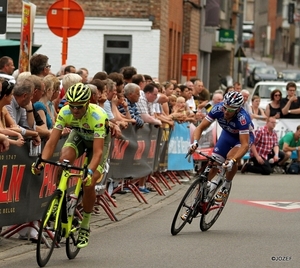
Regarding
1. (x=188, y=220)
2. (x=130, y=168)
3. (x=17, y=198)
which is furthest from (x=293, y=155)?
(x=17, y=198)

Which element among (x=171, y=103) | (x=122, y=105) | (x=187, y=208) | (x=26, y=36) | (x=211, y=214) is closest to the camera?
(x=187, y=208)

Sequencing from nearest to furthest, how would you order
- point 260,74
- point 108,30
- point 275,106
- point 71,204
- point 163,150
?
point 71,204 → point 163,150 → point 275,106 → point 108,30 → point 260,74

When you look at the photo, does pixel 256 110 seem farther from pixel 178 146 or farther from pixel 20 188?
pixel 20 188

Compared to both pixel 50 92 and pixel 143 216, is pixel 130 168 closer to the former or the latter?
pixel 143 216

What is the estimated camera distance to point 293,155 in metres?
26.5

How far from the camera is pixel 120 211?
15.9 metres

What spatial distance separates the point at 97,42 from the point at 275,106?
27.4 feet

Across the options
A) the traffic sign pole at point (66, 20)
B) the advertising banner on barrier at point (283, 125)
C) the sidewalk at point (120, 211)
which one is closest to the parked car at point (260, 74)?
the advertising banner on barrier at point (283, 125)

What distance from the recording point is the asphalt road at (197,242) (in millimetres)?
10914

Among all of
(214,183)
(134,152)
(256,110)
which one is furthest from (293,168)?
(214,183)

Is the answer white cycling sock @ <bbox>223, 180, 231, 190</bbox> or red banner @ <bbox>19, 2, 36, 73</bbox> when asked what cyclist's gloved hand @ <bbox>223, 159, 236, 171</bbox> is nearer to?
white cycling sock @ <bbox>223, 180, 231, 190</bbox>

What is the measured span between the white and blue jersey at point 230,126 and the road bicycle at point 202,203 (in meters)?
0.37

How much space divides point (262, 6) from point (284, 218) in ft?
400

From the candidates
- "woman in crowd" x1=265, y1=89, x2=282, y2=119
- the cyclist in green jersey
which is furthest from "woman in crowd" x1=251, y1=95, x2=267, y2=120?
the cyclist in green jersey
